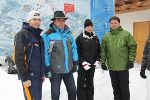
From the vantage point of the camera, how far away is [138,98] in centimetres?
457

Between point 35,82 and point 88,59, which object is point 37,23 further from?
point 88,59

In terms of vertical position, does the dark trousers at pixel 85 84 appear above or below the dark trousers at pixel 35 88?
below

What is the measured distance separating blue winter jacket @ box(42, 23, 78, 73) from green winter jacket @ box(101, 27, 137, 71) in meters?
0.71

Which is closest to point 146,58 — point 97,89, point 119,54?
point 119,54

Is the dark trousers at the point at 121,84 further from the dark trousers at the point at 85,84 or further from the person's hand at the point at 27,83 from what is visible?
the person's hand at the point at 27,83

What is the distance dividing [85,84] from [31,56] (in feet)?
4.96

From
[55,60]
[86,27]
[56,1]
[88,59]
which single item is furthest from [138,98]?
[56,1]

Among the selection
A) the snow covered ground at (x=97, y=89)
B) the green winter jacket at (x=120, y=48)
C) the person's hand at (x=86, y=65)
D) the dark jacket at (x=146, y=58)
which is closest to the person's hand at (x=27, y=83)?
the person's hand at (x=86, y=65)

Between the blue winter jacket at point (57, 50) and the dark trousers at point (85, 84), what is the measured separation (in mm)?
696

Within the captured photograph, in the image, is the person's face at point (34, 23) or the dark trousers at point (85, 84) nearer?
the person's face at point (34, 23)

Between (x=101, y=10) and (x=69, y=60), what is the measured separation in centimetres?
389

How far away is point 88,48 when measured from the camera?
391 cm

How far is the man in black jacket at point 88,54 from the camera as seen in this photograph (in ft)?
12.8

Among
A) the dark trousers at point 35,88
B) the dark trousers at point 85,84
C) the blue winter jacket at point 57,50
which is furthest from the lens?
the dark trousers at point 85,84
